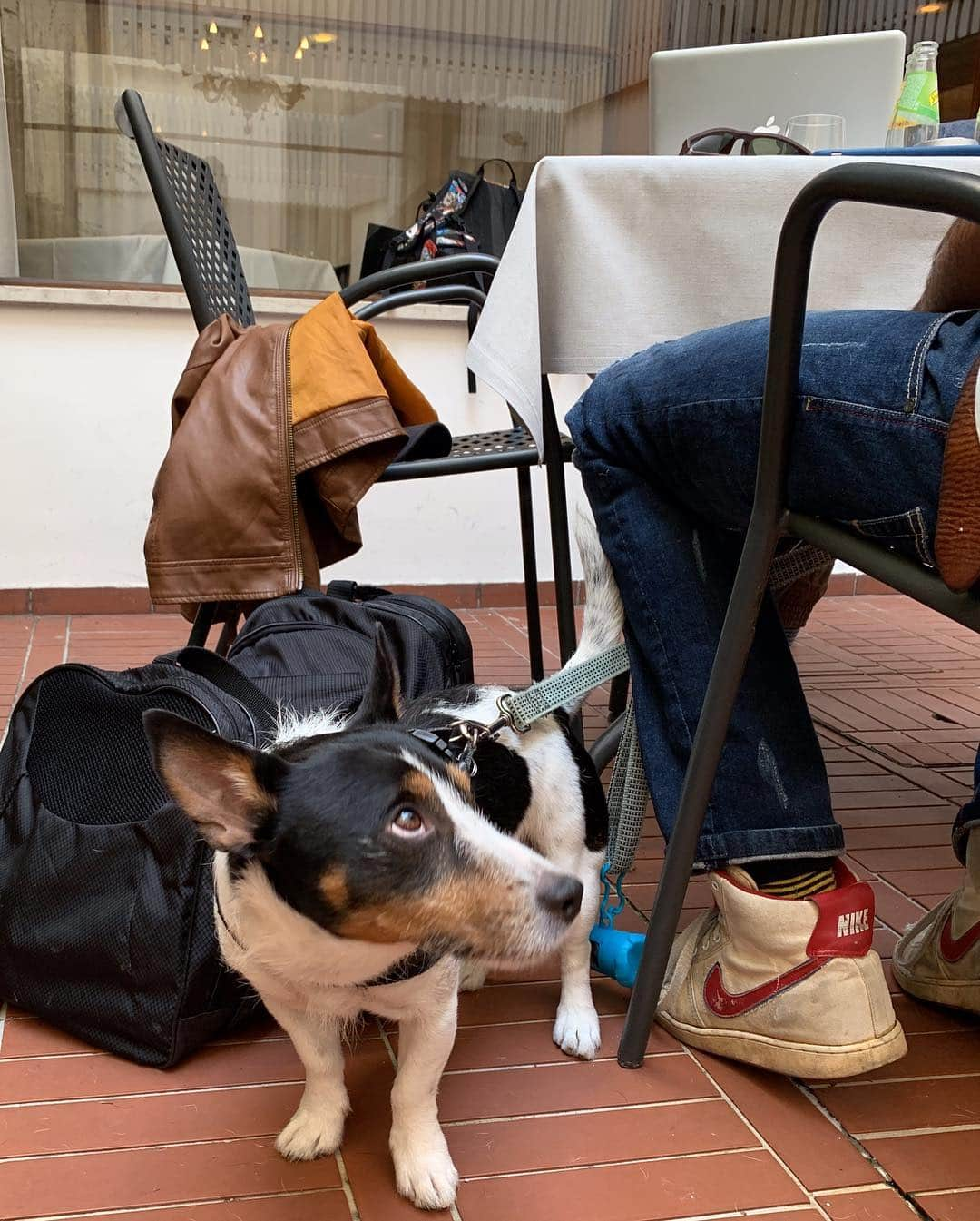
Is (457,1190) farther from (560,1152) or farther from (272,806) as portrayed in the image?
(272,806)

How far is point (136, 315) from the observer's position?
3908mm

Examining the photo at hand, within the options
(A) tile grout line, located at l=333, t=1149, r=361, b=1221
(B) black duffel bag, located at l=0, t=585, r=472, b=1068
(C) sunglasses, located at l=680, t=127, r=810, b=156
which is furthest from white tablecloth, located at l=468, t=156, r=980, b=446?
(A) tile grout line, located at l=333, t=1149, r=361, b=1221

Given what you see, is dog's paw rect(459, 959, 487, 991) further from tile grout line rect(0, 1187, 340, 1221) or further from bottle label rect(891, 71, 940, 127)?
bottle label rect(891, 71, 940, 127)

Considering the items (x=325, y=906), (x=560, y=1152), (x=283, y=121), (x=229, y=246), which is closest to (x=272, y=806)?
(x=325, y=906)

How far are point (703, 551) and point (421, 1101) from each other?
76 cm

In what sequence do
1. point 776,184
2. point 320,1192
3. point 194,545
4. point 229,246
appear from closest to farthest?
1. point 320,1192
2. point 776,184
3. point 194,545
4. point 229,246

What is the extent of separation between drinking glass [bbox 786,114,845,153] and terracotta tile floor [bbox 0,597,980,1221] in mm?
1476

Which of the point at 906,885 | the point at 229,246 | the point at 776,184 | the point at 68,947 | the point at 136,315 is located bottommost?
the point at 906,885

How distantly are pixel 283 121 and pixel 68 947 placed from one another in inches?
167

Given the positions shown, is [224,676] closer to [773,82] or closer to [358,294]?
[358,294]

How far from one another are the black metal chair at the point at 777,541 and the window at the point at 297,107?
3.40 m

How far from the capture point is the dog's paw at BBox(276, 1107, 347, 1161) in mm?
1363

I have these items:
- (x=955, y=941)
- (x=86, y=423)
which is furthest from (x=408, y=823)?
(x=86, y=423)

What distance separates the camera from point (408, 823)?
117 cm
